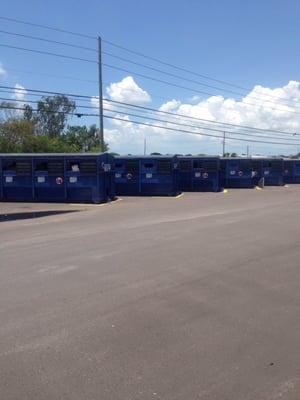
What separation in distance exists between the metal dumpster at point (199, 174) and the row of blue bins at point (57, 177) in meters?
9.95

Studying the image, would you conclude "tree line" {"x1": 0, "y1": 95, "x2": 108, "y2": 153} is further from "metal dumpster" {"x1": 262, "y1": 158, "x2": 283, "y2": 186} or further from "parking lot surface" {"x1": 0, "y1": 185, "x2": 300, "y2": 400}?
"parking lot surface" {"x1": 0, "y1": 185, "x2": 300, "y2": 400}

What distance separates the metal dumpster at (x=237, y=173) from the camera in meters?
39.5

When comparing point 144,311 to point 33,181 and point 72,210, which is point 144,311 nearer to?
point 72,210

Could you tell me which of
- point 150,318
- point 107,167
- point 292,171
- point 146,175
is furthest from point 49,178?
point 292,171

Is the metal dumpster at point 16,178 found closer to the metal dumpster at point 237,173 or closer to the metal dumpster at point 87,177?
the metal dumpster at point 87,177

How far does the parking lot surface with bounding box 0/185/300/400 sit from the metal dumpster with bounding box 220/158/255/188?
28.1m

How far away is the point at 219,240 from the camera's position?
11.4 meters

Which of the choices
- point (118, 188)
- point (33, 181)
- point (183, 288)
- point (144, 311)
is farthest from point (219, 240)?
point (118, 188)

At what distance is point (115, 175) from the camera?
30.9m

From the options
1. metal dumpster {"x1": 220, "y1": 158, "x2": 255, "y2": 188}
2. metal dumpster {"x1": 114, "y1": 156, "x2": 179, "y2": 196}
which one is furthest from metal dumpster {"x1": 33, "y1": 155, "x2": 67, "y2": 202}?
metal dumpster {"x1": 220, "y1": 158, "x2": 255, "y2": 188}

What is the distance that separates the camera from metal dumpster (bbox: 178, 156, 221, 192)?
1362 inches

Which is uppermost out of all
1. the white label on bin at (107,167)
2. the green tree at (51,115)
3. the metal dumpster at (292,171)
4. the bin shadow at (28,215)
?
the green tree at (51,115)

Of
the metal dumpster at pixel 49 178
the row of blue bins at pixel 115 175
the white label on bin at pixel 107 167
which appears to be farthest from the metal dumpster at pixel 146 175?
the metal dumpster at pixel 49 178

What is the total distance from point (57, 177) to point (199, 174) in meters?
12.4
